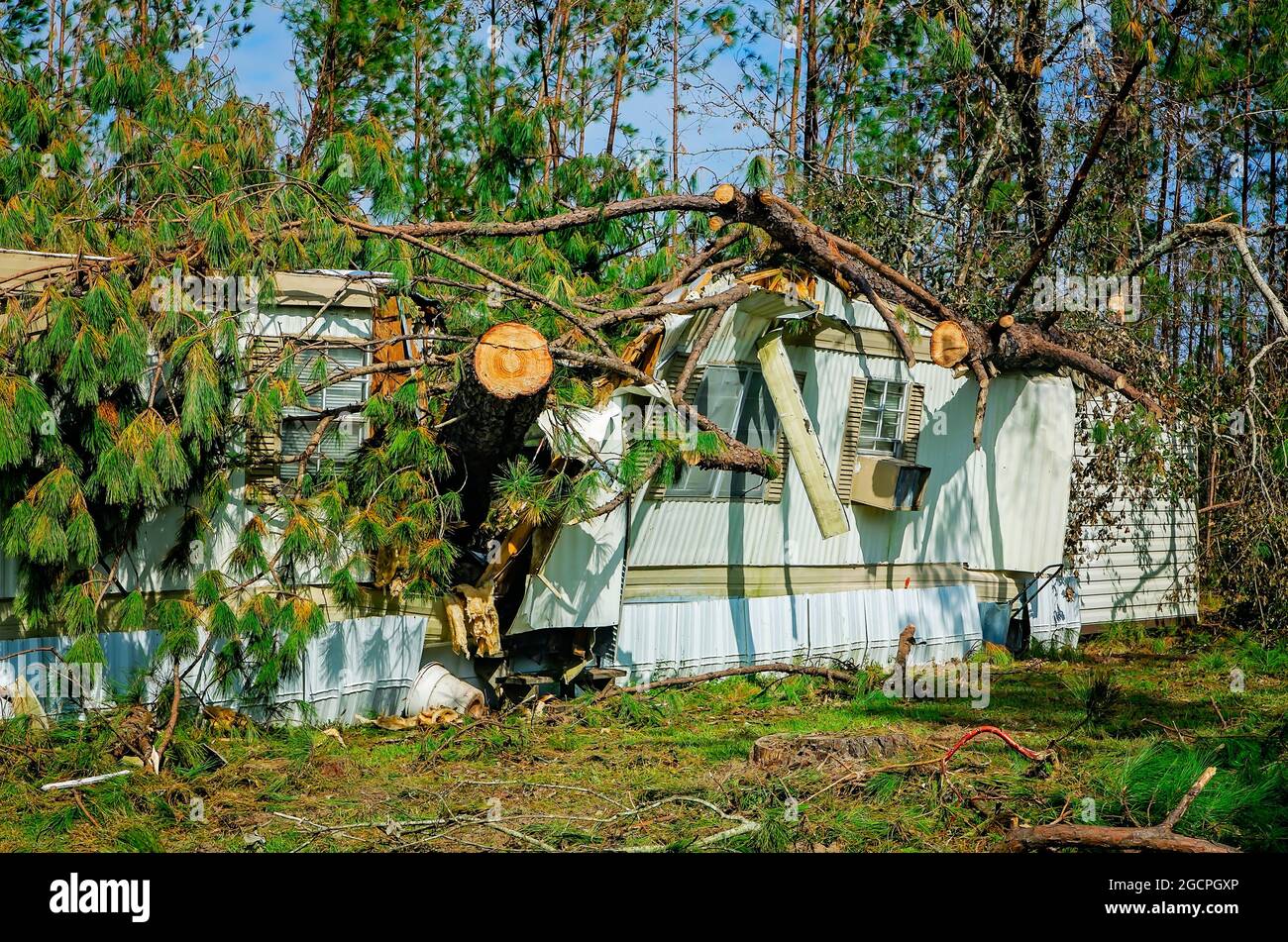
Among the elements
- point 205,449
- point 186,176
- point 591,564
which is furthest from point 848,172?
point 205,449

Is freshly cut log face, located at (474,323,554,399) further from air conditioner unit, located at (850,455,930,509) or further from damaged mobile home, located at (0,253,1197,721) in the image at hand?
air conditioner unit, located at (850,455,930,509)

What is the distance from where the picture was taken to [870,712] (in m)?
8.95

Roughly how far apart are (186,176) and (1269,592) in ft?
34.8

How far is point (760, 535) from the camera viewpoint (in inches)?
425

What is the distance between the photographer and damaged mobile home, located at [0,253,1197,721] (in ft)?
27.1

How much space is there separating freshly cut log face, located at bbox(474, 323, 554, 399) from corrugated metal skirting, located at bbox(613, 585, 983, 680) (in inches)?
120

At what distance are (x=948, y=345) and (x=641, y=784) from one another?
4.97 metres

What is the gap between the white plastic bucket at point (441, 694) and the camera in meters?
8.62

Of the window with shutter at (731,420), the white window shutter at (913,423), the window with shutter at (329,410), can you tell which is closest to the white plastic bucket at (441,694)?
the window with shutter at (329,410)

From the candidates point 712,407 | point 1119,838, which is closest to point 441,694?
point 712,407

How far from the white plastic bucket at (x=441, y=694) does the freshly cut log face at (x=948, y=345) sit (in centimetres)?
468

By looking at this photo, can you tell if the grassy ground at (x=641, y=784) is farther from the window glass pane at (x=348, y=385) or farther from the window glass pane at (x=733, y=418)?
the window glass pane at (x=348, y=385)

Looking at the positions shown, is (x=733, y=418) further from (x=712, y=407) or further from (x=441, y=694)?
(x=441, y=694)
